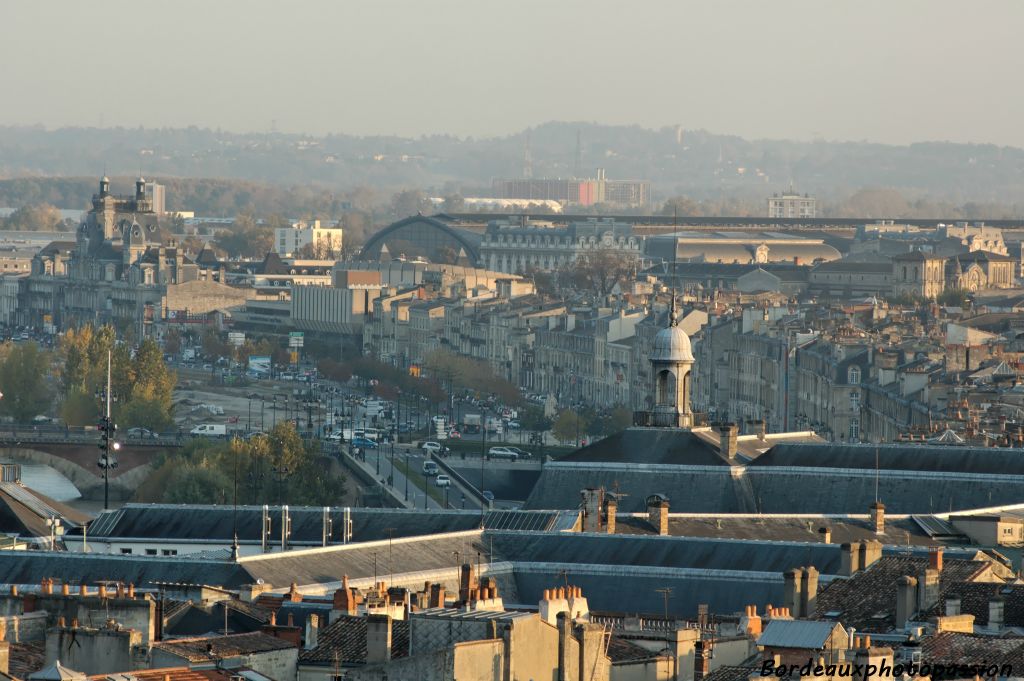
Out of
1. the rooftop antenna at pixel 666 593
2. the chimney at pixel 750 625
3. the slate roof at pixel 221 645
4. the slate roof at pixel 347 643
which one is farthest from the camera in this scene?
the rooftop antenna at pixel 666 593

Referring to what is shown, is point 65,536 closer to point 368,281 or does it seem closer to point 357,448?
point 357,448

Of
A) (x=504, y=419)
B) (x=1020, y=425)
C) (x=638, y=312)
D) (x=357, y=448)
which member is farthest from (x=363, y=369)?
(x=1020, y=425)

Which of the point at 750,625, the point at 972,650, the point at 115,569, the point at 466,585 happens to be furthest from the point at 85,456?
the point at 972,650

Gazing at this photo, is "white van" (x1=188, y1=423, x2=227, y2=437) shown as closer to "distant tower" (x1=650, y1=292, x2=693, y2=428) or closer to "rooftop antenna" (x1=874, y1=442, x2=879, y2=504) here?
"distant tower" (x1=650, y1=292, x2=693, y2=428)

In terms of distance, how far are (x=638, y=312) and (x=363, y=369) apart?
1575 cm

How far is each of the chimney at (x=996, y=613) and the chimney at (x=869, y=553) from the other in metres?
5.78

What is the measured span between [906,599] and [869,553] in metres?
5.82

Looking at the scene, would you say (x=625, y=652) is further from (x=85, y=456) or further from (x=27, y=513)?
(x=85, y=456)

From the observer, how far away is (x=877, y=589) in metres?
39.6

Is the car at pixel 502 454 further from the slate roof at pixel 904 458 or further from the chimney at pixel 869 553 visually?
the chimney at pixel 869 553

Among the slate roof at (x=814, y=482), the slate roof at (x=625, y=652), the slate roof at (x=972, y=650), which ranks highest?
the slate roof at (x=972, y=650)

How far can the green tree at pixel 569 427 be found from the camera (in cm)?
10825

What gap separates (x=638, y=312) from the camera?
136250 mm

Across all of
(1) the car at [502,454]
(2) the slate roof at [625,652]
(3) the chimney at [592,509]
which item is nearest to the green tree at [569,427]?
(1) the car at [502,454]
